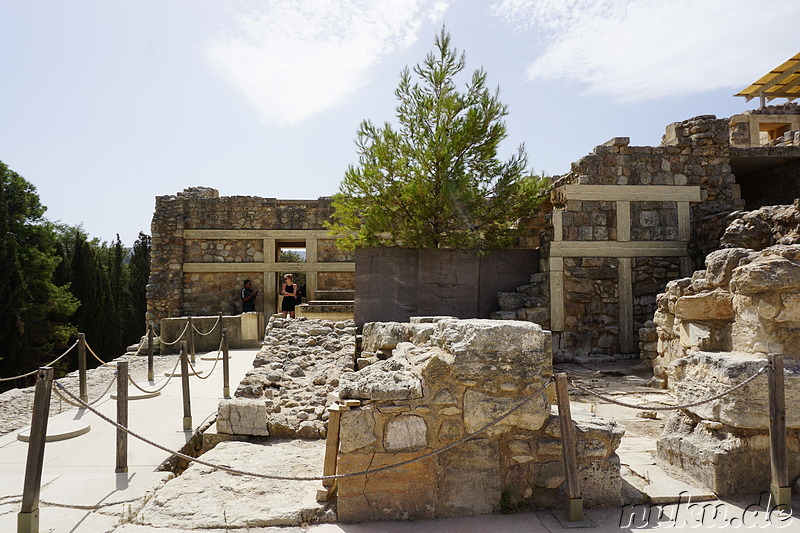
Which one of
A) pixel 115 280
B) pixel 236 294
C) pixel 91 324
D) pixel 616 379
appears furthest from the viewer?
pixel 115 280

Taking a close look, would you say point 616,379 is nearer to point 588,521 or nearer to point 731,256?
point 731,256

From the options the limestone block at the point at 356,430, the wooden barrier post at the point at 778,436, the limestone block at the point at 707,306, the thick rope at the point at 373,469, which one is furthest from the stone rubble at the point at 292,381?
the limestone block at the point at 707,306

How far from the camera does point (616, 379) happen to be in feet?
27.0

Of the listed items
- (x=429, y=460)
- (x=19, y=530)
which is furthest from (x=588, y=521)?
(x=19, y=530)

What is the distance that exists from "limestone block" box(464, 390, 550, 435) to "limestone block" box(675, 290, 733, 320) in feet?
Result: 10.4

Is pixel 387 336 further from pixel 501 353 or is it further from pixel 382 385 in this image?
pixel 501 353

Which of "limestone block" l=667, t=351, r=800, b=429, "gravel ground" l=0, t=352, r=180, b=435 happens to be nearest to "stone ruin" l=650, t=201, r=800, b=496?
"limestone block" l=667, t=351, r=800, b=429

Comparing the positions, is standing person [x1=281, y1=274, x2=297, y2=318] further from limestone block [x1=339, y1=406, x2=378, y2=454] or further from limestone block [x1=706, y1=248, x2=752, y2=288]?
limestone block [x1=706, y1=248, x2=752, y2=288]

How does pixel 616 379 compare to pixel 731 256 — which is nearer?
pixel 731 256

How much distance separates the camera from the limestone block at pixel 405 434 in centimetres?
357

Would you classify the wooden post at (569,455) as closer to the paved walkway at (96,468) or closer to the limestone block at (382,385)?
the limestone block at (382,385)

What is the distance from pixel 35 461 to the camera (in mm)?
3346

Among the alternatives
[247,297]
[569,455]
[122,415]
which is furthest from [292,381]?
[247,297]

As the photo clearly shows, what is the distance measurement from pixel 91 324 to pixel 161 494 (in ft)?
73.5
